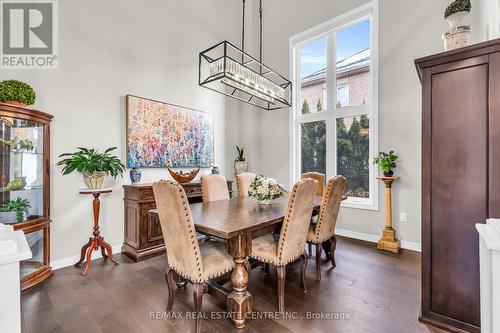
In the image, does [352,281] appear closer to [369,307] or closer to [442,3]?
[369,307]

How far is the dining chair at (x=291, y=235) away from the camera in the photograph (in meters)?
1.99

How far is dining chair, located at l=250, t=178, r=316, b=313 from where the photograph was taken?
1.99 meters

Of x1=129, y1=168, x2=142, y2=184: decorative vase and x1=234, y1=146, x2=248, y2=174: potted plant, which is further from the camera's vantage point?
x1=234, y1=146, x2=248, y2=174: potted plant

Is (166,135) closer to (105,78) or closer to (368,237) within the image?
(105,78)

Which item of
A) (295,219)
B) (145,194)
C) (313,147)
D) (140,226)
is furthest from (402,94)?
(140,226)

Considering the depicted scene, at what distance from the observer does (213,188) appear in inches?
126

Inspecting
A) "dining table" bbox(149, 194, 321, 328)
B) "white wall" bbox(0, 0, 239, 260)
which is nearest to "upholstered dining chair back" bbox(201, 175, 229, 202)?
"dining table" bbox(149, 194, 321, 328)

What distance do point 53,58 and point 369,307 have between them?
4282 mm

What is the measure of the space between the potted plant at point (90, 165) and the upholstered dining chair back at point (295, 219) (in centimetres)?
219

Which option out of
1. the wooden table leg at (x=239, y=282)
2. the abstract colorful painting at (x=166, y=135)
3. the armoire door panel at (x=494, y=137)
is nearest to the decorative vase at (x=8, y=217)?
the abstract colorful painting at (x=166, y=135)

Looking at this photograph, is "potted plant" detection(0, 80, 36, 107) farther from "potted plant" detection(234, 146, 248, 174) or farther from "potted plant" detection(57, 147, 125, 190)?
"potted plant" detection(234, 146, 248, 174)

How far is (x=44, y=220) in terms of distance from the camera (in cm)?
267

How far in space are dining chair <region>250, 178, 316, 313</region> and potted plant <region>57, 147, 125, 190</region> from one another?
2021mm

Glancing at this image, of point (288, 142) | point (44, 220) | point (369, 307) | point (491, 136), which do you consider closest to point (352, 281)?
point (369, 307)
